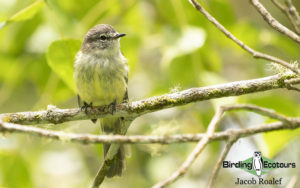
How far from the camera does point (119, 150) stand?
167 inches

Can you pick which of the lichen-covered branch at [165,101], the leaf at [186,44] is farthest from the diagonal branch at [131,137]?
the leaf at [186,44]

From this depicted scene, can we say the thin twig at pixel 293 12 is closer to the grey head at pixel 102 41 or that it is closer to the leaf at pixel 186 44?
the leaf at pixel 186 44

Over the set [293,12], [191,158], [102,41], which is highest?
[102,41]

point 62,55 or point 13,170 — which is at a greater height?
point 62,55

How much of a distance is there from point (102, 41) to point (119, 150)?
3.66 ft

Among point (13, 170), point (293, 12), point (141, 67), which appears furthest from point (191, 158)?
point (141, 67)

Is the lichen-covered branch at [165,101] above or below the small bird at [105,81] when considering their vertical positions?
below

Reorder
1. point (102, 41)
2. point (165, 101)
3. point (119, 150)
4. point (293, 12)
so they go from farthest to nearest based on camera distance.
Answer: point (102, 41) → point (119, 150) → point (165, 101) → point (293, 12)

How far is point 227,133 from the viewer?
1.92 m

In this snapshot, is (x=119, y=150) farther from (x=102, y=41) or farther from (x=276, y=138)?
(x=276, y=138)

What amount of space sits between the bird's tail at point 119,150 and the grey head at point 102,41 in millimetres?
667

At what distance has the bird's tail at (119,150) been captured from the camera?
158 inches

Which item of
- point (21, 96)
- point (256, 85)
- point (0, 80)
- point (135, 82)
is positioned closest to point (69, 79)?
point (256, 85)

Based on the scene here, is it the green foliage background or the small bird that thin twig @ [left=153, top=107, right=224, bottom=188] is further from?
the small bird
